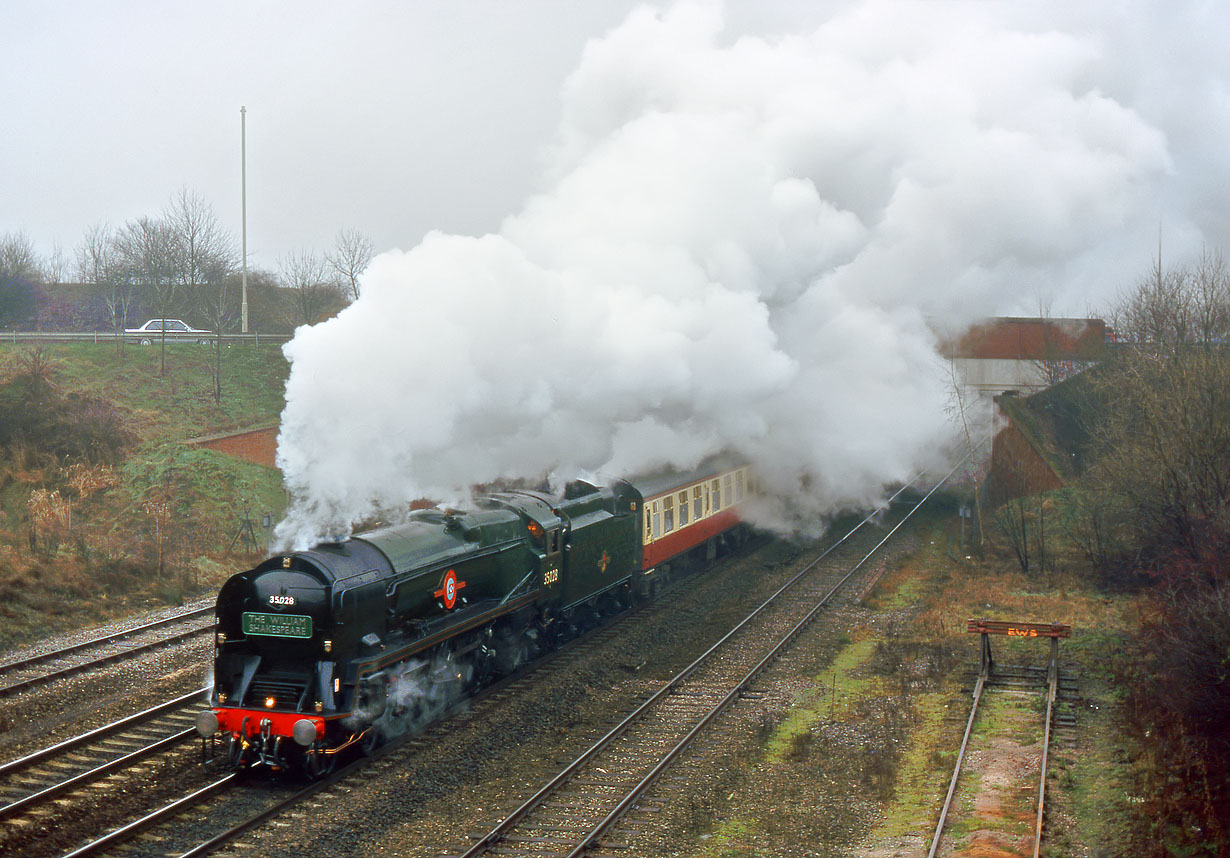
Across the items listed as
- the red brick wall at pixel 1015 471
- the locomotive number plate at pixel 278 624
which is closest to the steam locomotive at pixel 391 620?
the locomotive number plate at pixel 278 624

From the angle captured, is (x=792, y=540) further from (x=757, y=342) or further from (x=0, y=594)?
(x=0, y=594)

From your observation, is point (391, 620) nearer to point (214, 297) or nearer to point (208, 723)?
point (208, 723)

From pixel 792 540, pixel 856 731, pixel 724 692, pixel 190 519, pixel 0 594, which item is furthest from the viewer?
pixel 792 540

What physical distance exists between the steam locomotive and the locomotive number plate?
0.05ft

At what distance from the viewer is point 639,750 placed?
12000mm

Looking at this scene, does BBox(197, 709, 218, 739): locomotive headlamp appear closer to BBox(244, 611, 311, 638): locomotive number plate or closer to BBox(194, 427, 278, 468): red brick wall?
BBox(244, 611, 311, 638): locomotive number plate

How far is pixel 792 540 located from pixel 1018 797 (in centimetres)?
1866

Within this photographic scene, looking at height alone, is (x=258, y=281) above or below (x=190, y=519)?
above

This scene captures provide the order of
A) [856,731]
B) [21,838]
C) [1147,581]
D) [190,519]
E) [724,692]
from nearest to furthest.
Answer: [21,838], [856,731], [724,692], [1147,581], [190,519]

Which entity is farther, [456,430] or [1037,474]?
[1037,474]

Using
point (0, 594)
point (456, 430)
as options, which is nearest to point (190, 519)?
point (0, 594)

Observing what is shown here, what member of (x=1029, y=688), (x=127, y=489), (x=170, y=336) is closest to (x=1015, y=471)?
(x=1029, y=688)

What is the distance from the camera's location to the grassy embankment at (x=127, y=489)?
63.2 feet

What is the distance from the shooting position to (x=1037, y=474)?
3034 cm
